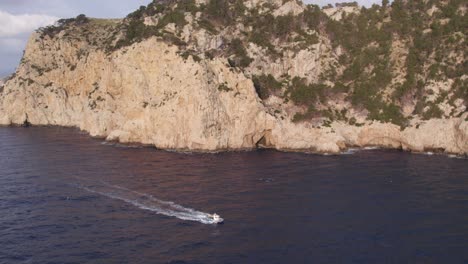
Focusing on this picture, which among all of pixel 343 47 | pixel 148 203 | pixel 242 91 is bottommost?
pixel 148 203

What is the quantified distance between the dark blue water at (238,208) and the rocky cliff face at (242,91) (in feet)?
21.6

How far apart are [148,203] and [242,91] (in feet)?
151

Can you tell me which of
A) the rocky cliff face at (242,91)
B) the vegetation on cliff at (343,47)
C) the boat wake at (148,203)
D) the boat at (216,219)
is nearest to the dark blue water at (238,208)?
the boat wake at (148,203)

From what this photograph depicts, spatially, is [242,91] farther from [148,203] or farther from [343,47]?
[148,203]

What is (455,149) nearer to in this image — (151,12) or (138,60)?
(138,60)

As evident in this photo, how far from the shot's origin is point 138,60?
4424 inches

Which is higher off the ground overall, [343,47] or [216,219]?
[343,47]

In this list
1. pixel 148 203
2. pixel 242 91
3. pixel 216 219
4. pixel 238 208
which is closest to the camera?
pixel 216 219

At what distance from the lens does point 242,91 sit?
104 m

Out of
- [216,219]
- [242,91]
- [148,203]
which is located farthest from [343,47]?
[216,219]

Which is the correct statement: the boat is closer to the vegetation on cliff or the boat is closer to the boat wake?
the boat wake

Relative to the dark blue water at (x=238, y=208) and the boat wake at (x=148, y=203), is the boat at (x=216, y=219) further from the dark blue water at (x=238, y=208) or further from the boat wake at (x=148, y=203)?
the dark blue water at (x=238, y=208)

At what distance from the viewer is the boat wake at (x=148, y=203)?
190 feet

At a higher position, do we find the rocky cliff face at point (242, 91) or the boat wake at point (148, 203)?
the rocky cliff face at point (242, 91)
